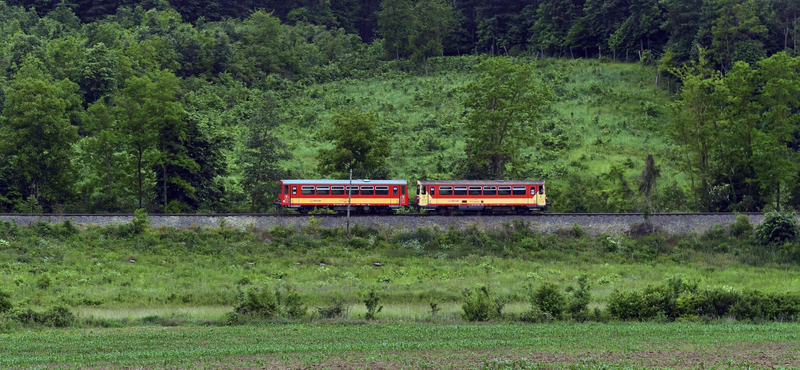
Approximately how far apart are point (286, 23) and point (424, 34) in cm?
2398

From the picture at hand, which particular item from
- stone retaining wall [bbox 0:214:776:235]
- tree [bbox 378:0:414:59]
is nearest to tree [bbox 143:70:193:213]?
stone retaining wall [bbox 0:214:776:235]

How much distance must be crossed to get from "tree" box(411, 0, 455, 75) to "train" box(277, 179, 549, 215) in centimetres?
5024

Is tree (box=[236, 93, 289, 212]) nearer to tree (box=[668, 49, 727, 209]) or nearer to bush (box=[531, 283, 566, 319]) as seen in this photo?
bush (box=[531, 283, 566, 319])

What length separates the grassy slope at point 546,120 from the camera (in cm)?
7088

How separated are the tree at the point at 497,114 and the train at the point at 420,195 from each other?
5.41 metres

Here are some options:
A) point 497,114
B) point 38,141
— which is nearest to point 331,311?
point 497,114

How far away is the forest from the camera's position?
58.2 m

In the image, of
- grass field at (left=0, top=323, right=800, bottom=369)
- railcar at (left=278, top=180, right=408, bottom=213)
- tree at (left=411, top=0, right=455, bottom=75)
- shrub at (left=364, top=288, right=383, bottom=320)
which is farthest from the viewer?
tree at (left=411, top=0, right=455, bottom=75)

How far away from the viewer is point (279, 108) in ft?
281

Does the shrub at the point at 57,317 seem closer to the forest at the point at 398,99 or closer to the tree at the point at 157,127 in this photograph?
the forest at the point at 398,99

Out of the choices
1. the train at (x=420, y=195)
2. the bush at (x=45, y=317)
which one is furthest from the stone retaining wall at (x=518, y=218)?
the bush at (x=45, y=317)

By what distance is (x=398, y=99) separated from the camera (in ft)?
301

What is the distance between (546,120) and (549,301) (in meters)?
50.8

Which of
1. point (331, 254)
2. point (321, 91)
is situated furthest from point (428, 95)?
point (331, 254)
